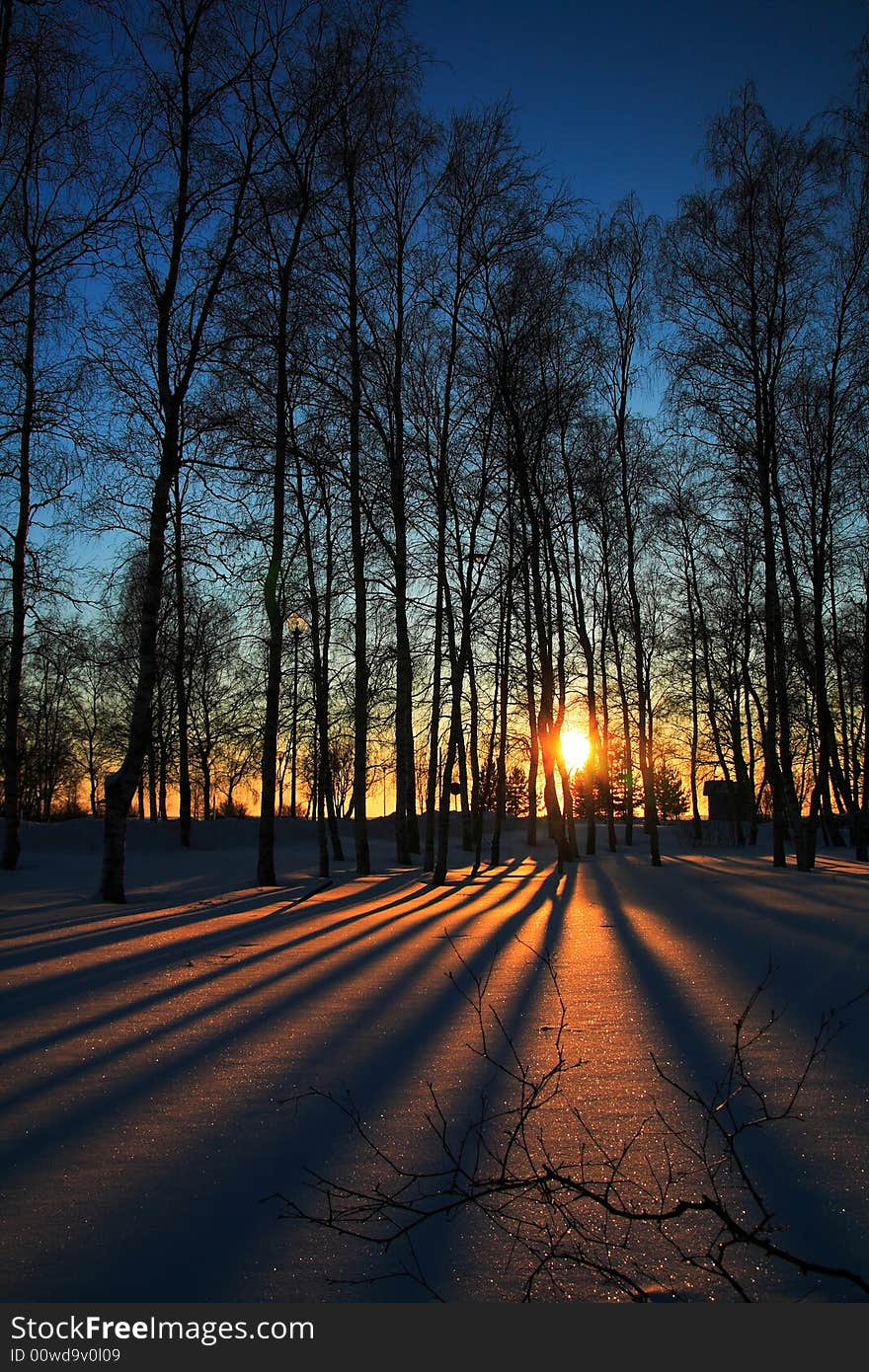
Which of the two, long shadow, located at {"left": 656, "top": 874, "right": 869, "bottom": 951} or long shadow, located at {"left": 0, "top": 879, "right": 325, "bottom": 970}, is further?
long shadow, located at {"left": 656, "top": 874, "right": 869, "bottom": 951}

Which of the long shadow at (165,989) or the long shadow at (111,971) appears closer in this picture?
the long shadow at (165,989)

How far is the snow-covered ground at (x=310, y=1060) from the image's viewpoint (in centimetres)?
217

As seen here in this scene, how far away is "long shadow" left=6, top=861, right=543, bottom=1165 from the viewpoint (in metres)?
2.92

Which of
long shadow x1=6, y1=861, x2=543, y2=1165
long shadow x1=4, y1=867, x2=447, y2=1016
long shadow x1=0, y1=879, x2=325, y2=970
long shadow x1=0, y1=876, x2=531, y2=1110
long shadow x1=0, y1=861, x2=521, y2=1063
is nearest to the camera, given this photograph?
long shadow x1=6, y1=861, x2=543, y2=1165

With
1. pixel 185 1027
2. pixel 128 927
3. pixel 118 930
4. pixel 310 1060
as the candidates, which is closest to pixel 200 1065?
pixel 310 1060

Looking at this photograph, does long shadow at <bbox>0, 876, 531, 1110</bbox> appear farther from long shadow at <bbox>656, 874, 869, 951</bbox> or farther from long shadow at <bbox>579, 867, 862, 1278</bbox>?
long shadow at <bbox>656, 874, 869, 951</bbox>

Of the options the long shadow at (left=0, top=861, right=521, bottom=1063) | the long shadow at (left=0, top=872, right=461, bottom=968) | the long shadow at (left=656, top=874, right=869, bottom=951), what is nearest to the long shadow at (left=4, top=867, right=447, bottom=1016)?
the long shadow at (left=0, top=861, right=521, bottom=1063)

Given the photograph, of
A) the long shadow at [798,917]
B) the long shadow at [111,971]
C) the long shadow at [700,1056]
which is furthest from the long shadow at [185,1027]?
the long shadow at [798,917]

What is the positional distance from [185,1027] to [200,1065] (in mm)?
665

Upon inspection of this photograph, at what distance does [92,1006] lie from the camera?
4.66 meters

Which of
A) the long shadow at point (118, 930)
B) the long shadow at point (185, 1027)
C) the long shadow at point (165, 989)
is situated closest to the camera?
the long shadow at point (185, 1027)

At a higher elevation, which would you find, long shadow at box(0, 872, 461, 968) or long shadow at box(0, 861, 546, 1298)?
long shadow at box(0, 861, 546, 1298)

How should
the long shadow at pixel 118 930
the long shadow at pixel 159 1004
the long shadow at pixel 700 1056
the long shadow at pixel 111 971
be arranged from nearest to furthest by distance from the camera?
the long shadow at pixel 700 1056
the long shadow at pixel 159 1004
the long shadow at pixel 111 971
the long shadow at pixel 118 930

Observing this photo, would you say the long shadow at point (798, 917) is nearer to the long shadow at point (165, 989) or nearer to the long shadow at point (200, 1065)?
the long shadow at point (200, 1065)
